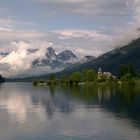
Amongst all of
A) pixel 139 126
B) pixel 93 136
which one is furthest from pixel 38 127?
pixel 139 126

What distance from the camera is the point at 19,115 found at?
9931 cm

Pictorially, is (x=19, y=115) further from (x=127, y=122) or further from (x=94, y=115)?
(x=127, y=122)

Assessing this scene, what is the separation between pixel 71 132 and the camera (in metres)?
73.3

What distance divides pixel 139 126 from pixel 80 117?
19697mm

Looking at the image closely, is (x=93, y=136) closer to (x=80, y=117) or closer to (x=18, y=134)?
(x=18, y=134)

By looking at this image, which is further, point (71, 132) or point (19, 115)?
point (19, 115)

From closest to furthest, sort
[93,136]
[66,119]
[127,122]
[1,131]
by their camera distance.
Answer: [93,136]
[1,131]
[127,122]
[66,119]

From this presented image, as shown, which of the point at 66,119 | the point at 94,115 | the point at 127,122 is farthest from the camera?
the point at 94,115

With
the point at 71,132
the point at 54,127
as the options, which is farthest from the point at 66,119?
the point at 71,132

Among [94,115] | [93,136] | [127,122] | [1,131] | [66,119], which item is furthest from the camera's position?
[94,115]

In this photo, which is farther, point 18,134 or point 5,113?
point 5,113

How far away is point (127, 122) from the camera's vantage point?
84.7 m

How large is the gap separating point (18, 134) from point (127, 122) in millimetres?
24465

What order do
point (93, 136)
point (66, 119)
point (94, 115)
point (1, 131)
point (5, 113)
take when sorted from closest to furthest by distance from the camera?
1. point (93, 136)
2. point (1, 131)
3. point (66, 119)
4. point (94, 115)
5. point (5, 113)
